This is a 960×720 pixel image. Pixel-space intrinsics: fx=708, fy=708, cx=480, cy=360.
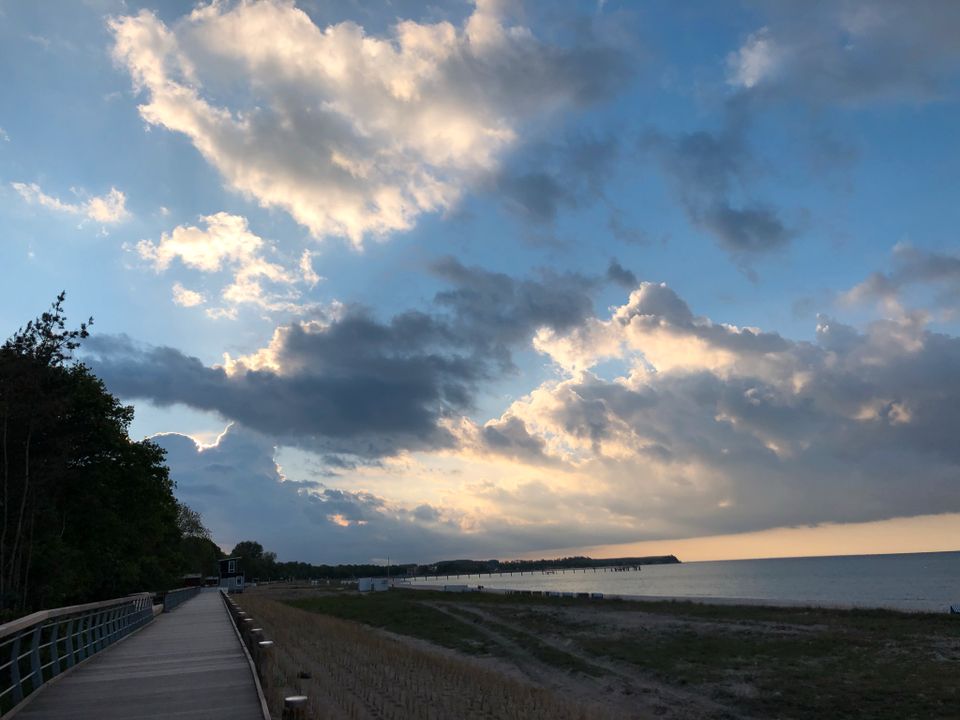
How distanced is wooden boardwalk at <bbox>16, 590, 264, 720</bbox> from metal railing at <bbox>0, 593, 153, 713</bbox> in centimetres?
31

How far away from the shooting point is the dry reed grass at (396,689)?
13.7 meters

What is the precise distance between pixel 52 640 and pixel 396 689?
772 cm

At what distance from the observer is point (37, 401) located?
22.1 metres

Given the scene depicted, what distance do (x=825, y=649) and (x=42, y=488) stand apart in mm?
28169

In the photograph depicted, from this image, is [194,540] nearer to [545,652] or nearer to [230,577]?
[230,577]

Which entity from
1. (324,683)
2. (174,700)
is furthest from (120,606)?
(174,700)

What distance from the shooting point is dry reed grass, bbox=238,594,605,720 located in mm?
13734

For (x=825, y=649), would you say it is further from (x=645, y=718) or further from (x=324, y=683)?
(x=324, y=683)

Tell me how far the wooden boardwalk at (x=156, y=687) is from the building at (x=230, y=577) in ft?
286

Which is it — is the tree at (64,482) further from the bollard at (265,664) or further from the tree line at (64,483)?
the bollard at (265,664)

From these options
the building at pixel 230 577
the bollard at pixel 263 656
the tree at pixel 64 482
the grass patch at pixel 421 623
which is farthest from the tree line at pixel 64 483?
the building at pixel 230 577

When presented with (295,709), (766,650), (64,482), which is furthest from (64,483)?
(766,650)

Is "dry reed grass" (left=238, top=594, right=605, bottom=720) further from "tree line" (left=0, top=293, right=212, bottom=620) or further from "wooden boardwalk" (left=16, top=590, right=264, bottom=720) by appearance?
"tree line" (left=0, top=293, right=212, bottom=620)

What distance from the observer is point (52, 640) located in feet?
39.3
